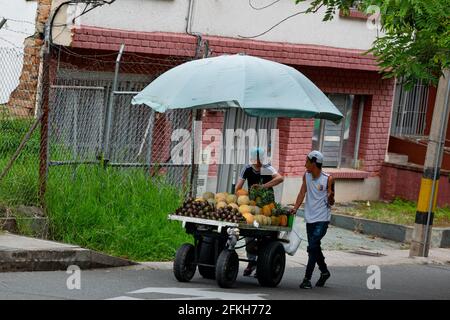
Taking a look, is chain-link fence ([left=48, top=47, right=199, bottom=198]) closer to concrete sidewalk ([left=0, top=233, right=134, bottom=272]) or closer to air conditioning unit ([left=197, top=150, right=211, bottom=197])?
air conditioning unit ([left=197, top=150, right=211, bottom=197])

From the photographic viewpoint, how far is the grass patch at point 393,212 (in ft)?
72.2

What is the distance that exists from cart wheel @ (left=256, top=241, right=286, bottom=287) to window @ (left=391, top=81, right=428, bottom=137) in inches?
474

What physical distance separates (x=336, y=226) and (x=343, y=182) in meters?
2.55

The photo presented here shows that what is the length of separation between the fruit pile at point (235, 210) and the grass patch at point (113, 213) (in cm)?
190

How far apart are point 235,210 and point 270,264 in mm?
853

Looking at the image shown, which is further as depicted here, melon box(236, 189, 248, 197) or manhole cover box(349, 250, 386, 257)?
manhole cover box(349, 250, 386, 257)

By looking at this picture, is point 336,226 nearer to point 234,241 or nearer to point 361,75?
point 361,75

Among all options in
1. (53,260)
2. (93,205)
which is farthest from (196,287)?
(93,205)

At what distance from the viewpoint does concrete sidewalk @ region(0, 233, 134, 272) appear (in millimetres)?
13477

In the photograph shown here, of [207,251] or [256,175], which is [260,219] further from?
[256,175]

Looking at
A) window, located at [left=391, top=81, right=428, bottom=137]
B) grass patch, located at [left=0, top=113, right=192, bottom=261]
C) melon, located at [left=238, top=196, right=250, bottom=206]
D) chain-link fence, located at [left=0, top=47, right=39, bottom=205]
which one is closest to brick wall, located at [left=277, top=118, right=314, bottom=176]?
window, located at [left=391, top=81, right=428, bottom=137]

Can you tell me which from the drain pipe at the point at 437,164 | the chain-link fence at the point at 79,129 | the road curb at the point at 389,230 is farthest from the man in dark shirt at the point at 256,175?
the road curb at the point at 389,230

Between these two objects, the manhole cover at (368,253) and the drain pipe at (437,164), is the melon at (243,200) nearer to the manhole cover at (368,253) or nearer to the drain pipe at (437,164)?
the manhole cover at (368,253)

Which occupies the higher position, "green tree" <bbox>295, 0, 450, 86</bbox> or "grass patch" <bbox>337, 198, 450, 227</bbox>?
"green tree" <bbox>295, 0, 450, 86</bbox>
